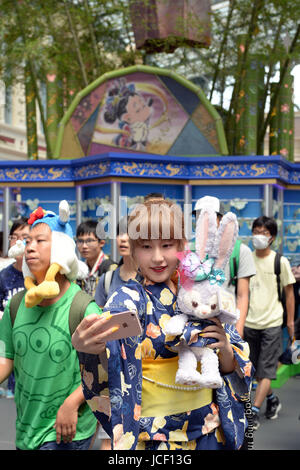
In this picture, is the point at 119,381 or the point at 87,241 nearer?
the point at 119,381

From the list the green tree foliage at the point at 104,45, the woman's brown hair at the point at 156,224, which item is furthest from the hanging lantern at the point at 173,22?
the woman's brown hair at the point at 156,224

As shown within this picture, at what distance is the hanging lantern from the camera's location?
10242 mm

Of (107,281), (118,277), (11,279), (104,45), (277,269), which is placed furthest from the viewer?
(104,45)

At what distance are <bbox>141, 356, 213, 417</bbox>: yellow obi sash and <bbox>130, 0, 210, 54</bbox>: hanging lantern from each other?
8.84 m

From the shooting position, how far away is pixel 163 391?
2.06 meters

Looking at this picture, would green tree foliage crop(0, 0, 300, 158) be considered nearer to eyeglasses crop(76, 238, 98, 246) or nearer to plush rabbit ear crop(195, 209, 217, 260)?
eyeglasses crop(76, 238, 98, 246)

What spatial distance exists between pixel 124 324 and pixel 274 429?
3.93m

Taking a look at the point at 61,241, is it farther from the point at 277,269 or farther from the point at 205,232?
the point at 277,269

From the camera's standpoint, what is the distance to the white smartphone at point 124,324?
1.80 metres

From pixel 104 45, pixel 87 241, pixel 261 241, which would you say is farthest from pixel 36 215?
pixel 104 45

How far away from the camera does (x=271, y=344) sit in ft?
18.6

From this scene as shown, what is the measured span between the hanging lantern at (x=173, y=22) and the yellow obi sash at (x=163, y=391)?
29.0 feet

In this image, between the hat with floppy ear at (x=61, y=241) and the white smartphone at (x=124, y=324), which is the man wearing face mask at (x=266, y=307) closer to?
the hat with floppy ear at (x=61, y=241)

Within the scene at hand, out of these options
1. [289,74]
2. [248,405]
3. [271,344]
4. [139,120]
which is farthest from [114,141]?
[248,405]
